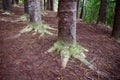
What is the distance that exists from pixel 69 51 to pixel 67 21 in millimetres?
734

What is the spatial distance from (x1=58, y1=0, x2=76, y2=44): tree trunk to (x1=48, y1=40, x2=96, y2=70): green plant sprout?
0.14m

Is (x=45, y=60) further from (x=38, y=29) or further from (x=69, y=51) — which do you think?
(x=38, y=29)

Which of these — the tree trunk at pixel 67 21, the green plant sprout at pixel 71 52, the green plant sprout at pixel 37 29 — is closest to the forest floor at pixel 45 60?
the green plant sprout at pixel 71 52

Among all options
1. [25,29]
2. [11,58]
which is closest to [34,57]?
[11,58]

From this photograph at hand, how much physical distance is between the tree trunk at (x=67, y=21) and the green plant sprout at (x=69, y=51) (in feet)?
0.45

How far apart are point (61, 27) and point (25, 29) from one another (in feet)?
6.43

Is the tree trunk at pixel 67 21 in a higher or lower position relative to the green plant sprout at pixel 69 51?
higher

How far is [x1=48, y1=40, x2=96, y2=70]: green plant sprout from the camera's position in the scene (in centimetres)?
415

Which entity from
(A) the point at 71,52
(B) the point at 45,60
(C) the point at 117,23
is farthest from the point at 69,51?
(C) the point at 117,23

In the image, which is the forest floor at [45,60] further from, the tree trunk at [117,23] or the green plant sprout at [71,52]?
the tree trunk at [117,23]

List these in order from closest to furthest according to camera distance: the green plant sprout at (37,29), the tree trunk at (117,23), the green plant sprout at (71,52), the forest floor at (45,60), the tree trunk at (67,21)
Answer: the forest floor at (45,60), the green plant sprout at (71,52), the tree trunk at (67,21), the green plant sprout at (37,29), the tree trunk at (117,23)

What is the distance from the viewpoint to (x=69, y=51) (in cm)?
438

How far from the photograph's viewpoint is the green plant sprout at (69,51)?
13.6 ft

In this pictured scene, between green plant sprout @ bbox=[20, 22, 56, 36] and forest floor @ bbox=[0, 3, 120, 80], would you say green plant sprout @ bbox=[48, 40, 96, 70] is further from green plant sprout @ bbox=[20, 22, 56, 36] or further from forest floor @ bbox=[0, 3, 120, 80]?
green plant sprout @ bbox=[20, 22, 56, 36]
